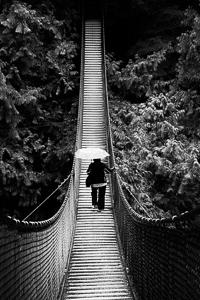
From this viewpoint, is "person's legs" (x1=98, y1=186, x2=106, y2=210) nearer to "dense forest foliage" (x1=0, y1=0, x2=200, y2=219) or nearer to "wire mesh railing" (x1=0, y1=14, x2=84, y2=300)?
"dense forest foliage" (x1=0, y1=0, x2=200, y2=219)

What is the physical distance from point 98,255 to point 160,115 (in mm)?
5537

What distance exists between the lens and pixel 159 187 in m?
10.4

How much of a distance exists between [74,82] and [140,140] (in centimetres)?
377

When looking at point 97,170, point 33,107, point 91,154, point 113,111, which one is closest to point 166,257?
point 97,170

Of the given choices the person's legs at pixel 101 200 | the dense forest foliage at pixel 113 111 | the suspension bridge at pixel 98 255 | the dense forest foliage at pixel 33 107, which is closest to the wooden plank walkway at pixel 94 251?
the suspension bridge at pixel 98 255

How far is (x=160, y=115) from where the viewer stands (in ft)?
36.1

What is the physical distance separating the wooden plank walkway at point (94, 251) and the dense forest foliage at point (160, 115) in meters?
0.63

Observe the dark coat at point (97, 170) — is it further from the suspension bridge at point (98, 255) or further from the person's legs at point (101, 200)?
the suspension bridge at point (98, 255)

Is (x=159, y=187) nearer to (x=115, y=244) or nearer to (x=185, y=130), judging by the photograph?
(x=185, y=130)

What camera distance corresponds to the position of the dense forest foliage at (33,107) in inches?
425

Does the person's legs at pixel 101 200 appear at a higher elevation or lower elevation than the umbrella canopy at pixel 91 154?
lower

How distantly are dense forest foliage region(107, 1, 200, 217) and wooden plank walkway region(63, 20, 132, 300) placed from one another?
63cm

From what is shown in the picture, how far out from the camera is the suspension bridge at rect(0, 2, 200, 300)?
8.04 ft

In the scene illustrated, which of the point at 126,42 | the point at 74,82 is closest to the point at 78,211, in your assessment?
the point at 74,82
